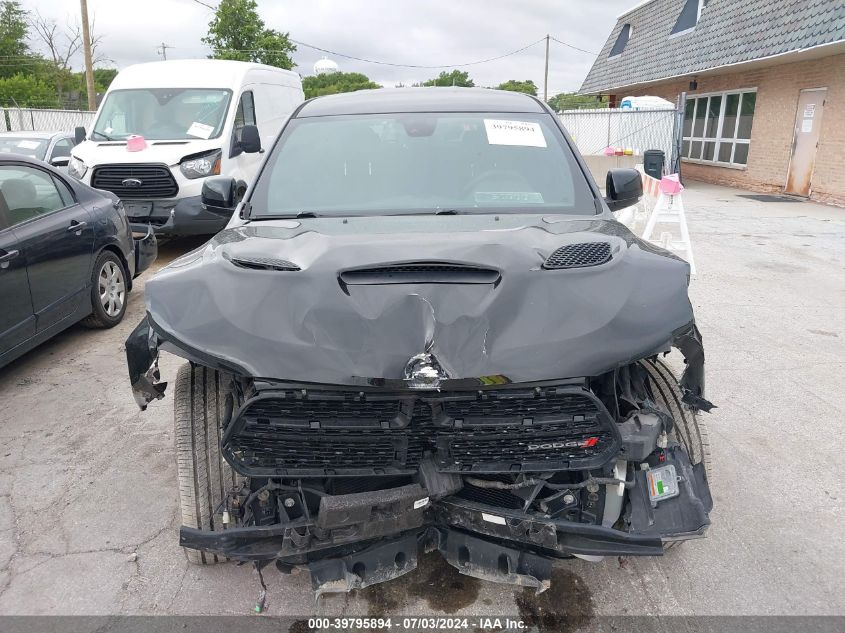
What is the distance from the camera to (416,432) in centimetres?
207

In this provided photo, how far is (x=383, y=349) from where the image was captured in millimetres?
1968

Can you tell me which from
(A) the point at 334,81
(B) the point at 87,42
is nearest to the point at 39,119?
(B) the point at 87,42

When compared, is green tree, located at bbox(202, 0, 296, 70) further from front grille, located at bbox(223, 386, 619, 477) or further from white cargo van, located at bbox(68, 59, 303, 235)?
front grille, located at bbox(223, 386, 619, 477)

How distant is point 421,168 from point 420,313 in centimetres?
141

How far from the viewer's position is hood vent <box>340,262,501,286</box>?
2.13 m

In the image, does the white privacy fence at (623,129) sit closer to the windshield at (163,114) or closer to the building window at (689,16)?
the building window at (689,16)

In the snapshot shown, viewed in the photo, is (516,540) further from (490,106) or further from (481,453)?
(490,106)

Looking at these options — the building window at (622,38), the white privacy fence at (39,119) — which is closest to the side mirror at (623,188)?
the white privacy fence at (39,119)

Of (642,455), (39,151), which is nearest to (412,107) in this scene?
(642,455)

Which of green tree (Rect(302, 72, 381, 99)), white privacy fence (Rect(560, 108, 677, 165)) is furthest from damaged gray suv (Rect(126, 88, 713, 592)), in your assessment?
green tree (Rect(302, 72, 381, 99))

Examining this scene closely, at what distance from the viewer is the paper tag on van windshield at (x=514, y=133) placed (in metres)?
3.37

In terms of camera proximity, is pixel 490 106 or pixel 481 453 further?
pixel 490 106

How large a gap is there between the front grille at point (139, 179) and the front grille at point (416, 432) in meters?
6.81

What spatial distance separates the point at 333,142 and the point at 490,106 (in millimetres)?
906
